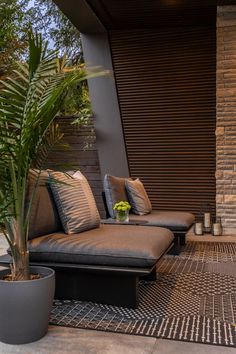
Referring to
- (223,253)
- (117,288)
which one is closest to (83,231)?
(117,288)

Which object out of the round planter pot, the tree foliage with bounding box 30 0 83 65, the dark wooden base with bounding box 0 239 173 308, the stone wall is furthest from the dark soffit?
the round planter pot

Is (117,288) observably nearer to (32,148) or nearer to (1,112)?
(32,148)

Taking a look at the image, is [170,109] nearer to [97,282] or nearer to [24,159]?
[97,282]

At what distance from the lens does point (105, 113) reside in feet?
20.5

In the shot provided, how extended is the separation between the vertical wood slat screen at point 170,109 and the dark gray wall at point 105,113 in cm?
11

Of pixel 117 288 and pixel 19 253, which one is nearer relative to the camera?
pixel 19 253

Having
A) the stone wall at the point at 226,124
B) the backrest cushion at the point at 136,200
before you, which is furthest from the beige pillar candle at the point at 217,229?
the backrest cushion at the point at 136,200

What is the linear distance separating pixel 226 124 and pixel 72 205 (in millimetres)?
3234

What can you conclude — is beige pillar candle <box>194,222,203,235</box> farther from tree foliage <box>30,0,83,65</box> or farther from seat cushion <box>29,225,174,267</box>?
tree foliage <box>30,0,83,65</box>

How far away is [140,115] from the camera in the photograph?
613cm

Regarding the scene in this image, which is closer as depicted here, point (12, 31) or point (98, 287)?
point (98, 287)

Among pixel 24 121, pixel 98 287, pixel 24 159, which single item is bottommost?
pixel 98 287

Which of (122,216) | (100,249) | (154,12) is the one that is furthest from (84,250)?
(154,12)

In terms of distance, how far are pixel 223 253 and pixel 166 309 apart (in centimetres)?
185
